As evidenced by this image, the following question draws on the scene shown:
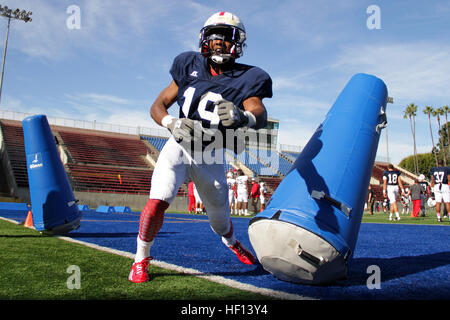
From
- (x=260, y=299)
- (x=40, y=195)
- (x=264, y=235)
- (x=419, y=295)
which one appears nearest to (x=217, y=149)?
(x=264, y=235)

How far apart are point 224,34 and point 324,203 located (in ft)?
4.29

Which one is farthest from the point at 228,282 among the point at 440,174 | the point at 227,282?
the point at 440,174

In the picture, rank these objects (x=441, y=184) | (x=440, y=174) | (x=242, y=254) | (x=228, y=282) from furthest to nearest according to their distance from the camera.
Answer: (x=441, y=184) < (x=440, y=174) < (x=242, y=254) < (x=228, y=282)

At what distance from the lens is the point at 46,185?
4.70 m

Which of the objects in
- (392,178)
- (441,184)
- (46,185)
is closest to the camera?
(46,185)

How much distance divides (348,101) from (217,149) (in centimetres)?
121

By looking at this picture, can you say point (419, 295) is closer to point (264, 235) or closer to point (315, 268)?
point (315, 268)

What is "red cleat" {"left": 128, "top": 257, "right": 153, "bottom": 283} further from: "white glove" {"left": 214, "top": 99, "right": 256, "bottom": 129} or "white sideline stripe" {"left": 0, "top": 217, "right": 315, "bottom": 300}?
"white glove" {"left": 214, "top": 99, "right": 256, "bottom": 129}

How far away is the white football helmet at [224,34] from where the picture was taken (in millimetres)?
2496

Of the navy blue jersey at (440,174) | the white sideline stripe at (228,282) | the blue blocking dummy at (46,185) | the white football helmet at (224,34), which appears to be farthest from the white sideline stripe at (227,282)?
the navy blue jersey at (440,174)

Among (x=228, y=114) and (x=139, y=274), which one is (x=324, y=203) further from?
(x=139, y=274)

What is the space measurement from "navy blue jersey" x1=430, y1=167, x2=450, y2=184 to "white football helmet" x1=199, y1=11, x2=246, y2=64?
911 cm

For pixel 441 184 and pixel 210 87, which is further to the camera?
pixel 441 184

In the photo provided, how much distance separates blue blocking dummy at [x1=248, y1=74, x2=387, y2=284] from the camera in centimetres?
219
